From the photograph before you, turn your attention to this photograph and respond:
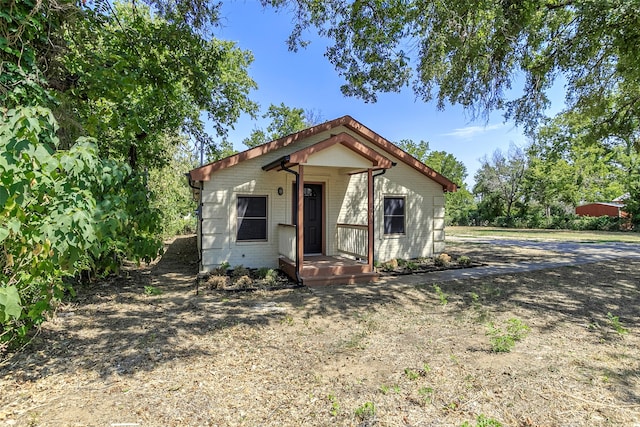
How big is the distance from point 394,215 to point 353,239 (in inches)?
81.2

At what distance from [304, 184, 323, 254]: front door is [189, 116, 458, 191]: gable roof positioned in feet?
4.98

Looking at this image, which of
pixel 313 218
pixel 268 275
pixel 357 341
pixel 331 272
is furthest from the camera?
pixel 313 218

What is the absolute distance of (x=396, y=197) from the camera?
1076 centimetres

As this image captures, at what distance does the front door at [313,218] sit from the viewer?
980cm

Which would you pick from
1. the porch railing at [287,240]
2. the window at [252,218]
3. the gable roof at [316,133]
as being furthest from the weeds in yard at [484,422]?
the gable roof at [316,133]

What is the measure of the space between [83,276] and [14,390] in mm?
4948

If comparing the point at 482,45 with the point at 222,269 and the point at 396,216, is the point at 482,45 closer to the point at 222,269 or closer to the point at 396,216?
the point at 396,216

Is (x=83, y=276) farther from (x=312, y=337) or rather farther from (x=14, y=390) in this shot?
(x=312, y=337)

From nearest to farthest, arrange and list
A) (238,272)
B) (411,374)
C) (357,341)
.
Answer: (411,374) → (357,341) → (238,272)

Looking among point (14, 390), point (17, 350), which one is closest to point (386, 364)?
point (14, 390)

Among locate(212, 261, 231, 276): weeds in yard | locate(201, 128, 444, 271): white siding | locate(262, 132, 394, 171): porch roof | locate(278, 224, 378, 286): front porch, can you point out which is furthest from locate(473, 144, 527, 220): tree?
locate(212, 261, 231, 276): weeds in yard

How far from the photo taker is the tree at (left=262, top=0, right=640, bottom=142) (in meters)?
7.06

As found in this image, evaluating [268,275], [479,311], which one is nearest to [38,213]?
[268,275]

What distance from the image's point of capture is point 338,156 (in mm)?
8078
